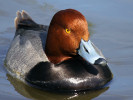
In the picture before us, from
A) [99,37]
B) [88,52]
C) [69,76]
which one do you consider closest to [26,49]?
[69,76]

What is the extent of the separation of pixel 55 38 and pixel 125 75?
148 cm

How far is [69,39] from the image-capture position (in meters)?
6.36

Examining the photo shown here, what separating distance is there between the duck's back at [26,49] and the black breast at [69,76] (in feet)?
0.71

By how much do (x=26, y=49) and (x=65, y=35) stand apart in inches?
40.9

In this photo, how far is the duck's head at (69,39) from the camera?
6.18 m

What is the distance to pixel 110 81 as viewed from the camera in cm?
677

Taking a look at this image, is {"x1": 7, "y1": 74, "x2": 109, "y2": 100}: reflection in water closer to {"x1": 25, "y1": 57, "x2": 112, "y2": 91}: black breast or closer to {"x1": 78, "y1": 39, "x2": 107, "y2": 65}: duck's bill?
{"x1": 25, "y1": 57, "x2": 112, "y2": 91}: black breast

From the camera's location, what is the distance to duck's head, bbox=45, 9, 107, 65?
6180mm

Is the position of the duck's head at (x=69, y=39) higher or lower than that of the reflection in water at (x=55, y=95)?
higher

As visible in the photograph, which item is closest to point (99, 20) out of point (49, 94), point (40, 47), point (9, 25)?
point (9, 25)

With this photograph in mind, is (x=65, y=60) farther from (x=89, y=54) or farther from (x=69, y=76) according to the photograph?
(x=89, y=54)

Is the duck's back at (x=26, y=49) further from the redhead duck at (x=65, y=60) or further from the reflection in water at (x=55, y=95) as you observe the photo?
the reflection in water at (x=55, y=95)

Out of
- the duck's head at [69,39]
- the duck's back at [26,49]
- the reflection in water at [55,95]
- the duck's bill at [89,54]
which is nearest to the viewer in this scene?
the duck's bill at [89,54]

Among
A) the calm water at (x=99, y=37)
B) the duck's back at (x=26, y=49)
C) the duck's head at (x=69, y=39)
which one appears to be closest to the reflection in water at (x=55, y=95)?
the calm water at (x=99, y=37)
